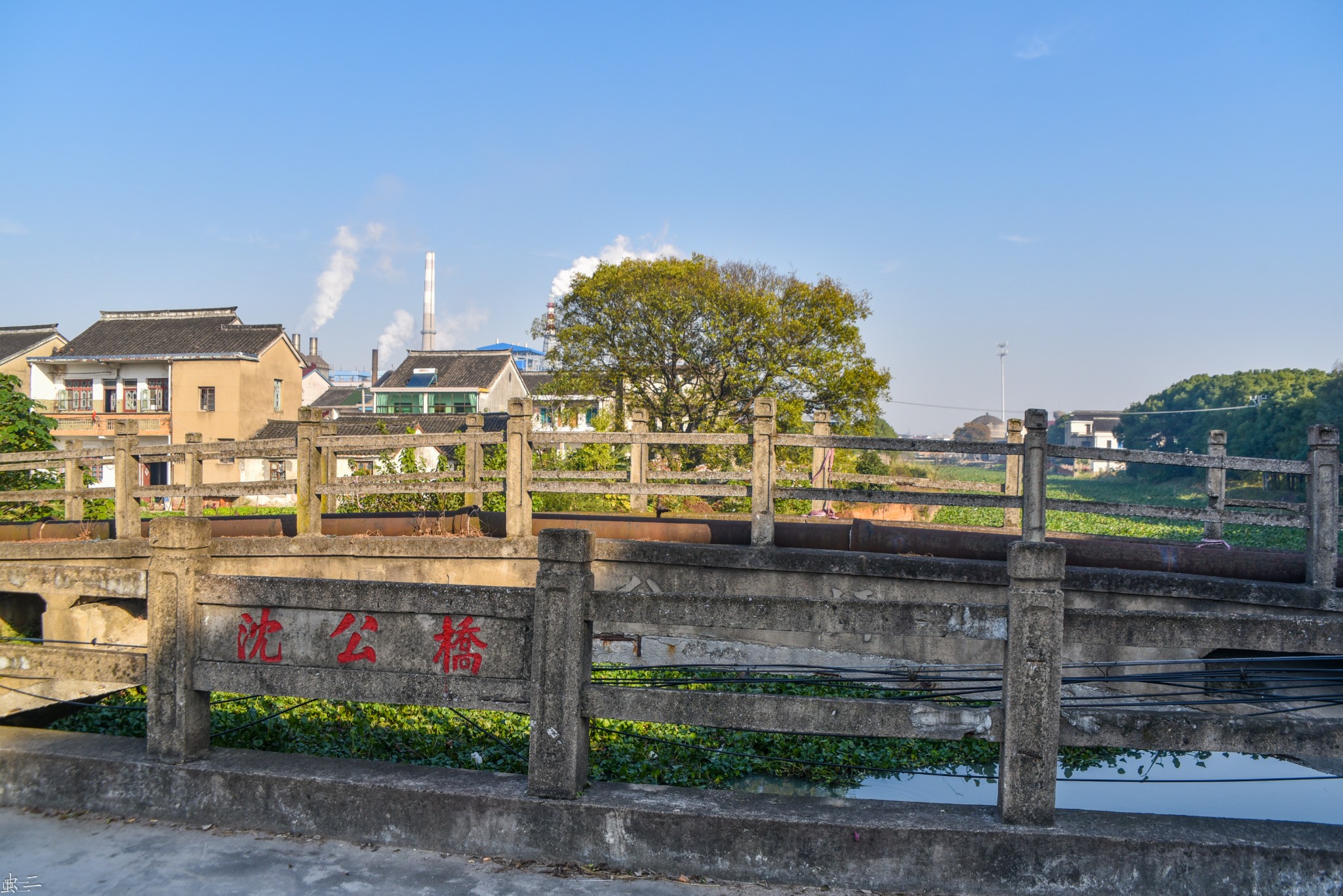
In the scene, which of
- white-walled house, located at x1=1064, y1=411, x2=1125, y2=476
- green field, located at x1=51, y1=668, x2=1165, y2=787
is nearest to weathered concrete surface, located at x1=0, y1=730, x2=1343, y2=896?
green field, located at x1=51, y1=668, x2=1165, y2=787

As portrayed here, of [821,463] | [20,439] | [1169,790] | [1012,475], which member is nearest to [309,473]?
[1012,475]

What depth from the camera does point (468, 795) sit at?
3.80m

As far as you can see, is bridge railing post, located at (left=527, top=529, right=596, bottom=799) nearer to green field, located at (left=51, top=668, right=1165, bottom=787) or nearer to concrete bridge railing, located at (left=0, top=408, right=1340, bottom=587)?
green field, located at (left=51, top=668, right=1165, bottom=787)

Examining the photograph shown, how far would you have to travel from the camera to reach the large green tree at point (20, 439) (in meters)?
12.4

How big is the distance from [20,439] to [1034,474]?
45.8ft

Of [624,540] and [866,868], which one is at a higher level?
[624,540]

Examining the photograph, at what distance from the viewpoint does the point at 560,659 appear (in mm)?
3730

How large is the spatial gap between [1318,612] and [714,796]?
435cm

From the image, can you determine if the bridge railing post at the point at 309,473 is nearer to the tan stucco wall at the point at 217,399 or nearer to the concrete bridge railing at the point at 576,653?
the concrete bridge railing at the point at 576,653

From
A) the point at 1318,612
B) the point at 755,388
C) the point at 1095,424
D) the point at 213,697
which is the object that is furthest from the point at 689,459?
the point at 1095,424

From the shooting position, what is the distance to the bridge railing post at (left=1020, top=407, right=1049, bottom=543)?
6.12 m

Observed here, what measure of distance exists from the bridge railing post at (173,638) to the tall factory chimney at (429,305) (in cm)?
6494

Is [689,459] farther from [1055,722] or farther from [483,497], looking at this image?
[1055,722]

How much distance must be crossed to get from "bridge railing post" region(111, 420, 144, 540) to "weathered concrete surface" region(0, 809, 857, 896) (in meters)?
5.02
